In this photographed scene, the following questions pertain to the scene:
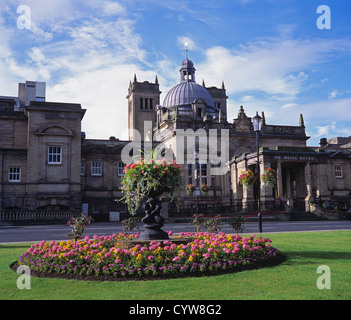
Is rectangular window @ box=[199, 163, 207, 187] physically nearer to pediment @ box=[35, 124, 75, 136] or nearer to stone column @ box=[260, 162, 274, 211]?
stone column @ box=[260, 162, 274, 211]

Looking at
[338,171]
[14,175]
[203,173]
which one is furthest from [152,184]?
[338,171]

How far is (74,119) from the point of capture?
4412 cm

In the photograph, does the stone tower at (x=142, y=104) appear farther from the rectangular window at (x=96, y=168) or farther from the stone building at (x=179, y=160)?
the rectangular window at (x=96, y=168)

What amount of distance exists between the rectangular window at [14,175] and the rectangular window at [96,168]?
31.2 ft

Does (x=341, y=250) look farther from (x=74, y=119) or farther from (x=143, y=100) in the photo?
(x=143, y=100)

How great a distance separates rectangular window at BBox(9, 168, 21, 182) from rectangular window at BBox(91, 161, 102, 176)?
9.50 m

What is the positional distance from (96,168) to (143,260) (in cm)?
4123

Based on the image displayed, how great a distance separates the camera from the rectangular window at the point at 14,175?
4275 centimetres

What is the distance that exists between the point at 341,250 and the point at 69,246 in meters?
9.49

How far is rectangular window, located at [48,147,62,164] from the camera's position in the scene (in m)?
43.2

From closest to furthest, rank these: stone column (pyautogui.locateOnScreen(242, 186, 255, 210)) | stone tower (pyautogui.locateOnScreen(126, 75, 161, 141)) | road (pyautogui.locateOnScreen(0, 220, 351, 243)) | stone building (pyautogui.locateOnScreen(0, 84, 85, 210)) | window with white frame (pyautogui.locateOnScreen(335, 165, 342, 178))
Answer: road (pyautogui.locateOnScreen(0, 220, 351, 243)) < stone building (pyautogui.locateOnScreen(0, 84, 85, 210)) < stone column (pyautogui.locateOnScreen(242, 186, 255, 210)) < window with white frame (pyautogui.locateOnScreen(335, 165, 342, 178)) < stone tower (pyautogui.locateOnScreen(126, 75, 161, 141))

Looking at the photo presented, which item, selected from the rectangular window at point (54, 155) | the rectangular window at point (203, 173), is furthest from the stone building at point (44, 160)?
the rectangular window at point (203, 173)

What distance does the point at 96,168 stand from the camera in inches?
1969

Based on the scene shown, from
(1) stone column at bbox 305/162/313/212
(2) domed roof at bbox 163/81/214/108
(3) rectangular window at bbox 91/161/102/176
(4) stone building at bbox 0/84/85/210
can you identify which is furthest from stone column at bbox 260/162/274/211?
(2) domed roof at bbox 163/81/214/108
